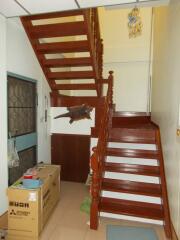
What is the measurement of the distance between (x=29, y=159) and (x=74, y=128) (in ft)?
3.72

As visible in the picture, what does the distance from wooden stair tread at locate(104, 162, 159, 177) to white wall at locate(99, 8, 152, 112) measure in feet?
7.47

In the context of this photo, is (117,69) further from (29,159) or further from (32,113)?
(29,159)

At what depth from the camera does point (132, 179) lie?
9.57 ft

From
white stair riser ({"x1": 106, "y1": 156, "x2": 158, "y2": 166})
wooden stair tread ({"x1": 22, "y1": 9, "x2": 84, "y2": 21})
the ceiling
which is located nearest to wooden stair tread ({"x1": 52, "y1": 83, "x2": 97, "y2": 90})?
wooden stair tread ({"x1": 22, "y1": 9, "x2": 84, "y2": 21})

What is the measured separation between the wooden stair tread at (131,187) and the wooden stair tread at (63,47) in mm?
2088

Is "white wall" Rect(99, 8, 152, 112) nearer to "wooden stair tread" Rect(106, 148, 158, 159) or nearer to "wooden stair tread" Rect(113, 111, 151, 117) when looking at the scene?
"wooden stair tread" Rect(113, 111, 151, 117)

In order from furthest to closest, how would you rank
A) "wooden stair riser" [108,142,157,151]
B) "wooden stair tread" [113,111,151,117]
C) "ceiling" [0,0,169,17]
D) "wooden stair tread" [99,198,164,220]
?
"wooden stair tread" [113,111,151,117]
"wooden stair riser" [108,142,157,151]
"wooden stair tread" [99,198,164,220]
"ceiling" [0,0,169,17]

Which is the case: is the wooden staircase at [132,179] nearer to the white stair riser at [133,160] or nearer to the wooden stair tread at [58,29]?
the white stair riser at [133,160]

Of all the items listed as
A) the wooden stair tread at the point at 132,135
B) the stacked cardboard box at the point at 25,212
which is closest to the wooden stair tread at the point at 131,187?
the wooden stair tread at the point at 132,135

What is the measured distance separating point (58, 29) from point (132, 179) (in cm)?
249

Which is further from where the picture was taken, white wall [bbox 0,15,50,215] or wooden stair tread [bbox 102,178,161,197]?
wooden stair tread [bbox 102,178,161,197]

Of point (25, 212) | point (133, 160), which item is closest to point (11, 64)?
point (25, 212)

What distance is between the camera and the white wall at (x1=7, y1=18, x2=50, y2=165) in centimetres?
263

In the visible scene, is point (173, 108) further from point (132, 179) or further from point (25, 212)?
point (25, 212)
